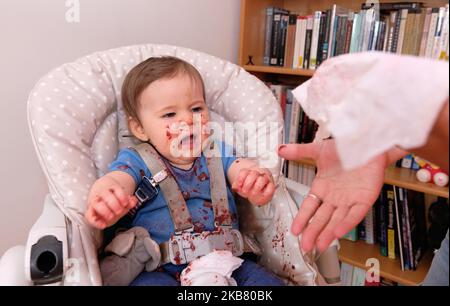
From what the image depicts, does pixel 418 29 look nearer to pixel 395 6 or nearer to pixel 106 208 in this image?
pixel 395 6

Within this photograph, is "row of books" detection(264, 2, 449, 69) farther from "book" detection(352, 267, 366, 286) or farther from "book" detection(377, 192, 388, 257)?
Answer: "book" detection(352, 267, 366, 286)

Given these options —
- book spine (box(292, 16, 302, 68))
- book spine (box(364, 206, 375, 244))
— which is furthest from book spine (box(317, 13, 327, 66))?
book spine (box(364, 206, 375, 244))

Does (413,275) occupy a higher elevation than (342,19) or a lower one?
lower

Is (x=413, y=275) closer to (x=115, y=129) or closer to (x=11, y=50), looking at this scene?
(x=115, y=129)

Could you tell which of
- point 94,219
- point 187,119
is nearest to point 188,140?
point 187,119

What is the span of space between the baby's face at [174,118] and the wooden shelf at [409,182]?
807mm

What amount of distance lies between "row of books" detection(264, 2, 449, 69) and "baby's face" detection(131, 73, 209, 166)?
0.80 metres

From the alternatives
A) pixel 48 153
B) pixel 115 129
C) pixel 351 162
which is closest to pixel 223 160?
pixel 115 129

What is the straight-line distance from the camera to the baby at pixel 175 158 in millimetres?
933

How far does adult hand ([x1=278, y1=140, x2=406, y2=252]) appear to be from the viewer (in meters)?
0.67

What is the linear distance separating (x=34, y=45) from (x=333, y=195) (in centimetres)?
103

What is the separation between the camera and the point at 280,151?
0.73 meters

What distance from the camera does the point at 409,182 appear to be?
147 cm

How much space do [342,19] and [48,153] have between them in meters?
1.22
